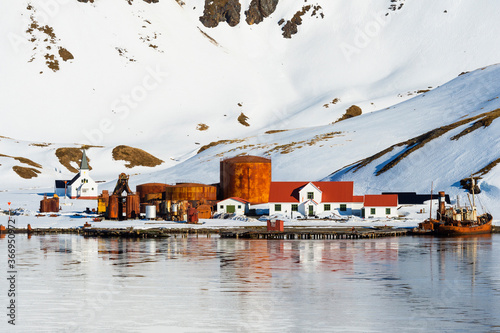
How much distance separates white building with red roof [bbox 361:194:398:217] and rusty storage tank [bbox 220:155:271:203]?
15199 millimetres

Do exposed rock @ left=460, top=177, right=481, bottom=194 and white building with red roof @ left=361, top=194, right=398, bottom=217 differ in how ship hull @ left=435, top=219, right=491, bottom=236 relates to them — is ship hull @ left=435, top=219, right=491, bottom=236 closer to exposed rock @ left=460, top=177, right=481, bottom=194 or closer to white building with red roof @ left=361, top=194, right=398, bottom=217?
white building with red roof @ left=361, top=194, right=398, bottom=217

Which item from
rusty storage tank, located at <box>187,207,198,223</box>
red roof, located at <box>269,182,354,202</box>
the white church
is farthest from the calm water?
the white church

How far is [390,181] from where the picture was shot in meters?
111

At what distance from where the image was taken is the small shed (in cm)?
9188

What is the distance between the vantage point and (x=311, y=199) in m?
88.5

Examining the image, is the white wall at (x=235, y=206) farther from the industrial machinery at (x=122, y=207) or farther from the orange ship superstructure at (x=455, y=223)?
the orange ship superstructure at (x=455, y=223)

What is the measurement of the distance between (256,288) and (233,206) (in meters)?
56.1

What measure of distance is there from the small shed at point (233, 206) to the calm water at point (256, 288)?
32.7 metres

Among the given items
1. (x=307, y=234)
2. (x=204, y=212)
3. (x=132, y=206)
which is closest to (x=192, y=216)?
(x=204, y=212)

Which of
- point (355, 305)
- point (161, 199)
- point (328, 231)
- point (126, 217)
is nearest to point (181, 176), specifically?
point (161, 199)

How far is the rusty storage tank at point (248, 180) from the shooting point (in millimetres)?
96312

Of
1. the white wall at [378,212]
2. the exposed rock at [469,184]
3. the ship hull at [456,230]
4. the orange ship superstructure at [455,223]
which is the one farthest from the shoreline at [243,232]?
the exposed rock at [469,184]

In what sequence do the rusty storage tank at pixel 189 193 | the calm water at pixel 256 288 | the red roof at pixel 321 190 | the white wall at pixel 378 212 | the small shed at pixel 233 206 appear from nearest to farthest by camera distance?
1. the calm water at pixel 256 288
2. the white wall at pixel 378 212
3. the red roof at pixel 321 190
4. the small shed at pixel 233 206
5. the rusty storage tank at pixel 189 193

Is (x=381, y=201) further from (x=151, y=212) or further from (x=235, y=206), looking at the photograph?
(x=151, y=212)
